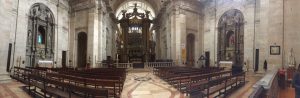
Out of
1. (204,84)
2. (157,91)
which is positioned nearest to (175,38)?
(157,91)

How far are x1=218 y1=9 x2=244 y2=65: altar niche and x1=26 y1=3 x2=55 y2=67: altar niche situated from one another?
17229 millimetres

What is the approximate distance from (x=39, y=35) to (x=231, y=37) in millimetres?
19016

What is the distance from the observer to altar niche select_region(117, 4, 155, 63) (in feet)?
98.3

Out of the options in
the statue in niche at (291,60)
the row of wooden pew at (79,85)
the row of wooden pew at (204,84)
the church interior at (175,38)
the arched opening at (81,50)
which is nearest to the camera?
the row of wooden pew at (79,85)

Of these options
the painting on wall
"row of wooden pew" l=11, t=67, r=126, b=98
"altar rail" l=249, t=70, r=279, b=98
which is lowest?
"row of wooden pew" l=11, t=67, r=126, b=98

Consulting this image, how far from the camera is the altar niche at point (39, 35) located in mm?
17375

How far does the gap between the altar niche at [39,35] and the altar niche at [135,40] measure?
11.4 meters

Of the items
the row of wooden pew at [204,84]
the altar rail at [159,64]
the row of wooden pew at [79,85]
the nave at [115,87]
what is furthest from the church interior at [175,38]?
the row of wooden pew at [79,85]

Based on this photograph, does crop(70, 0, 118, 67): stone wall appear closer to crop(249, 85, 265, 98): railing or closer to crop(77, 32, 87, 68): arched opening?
crop(77, 32, 87, 68): arched opening

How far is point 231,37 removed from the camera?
21.8 metres

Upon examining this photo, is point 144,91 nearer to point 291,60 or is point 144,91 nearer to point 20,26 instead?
point 291,60

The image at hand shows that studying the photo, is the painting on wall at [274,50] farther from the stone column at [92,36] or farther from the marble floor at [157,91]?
the stone column at [92,36]

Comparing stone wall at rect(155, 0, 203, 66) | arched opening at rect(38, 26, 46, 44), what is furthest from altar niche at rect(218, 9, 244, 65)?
arched opening at rect(38, 26, 46, 44)

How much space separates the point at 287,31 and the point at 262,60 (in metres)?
3.04
